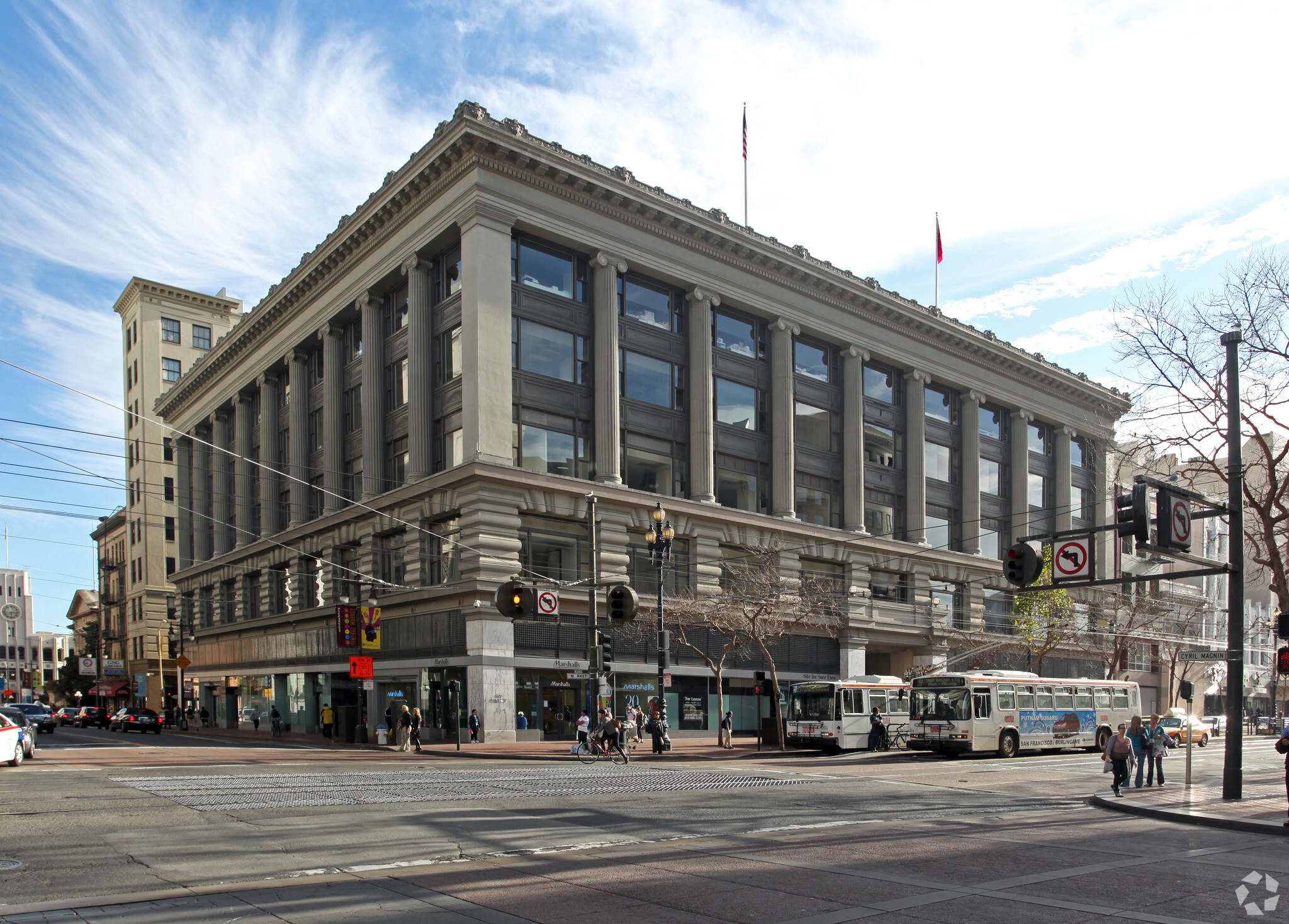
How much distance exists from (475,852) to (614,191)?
36906 millimetres

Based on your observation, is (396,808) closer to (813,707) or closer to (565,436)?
(813,707)

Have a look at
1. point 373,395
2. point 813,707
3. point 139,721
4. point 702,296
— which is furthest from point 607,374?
point 139,721

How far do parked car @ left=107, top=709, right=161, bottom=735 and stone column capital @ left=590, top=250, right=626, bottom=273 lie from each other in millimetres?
38496

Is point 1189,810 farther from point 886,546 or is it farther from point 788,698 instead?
point 886,546

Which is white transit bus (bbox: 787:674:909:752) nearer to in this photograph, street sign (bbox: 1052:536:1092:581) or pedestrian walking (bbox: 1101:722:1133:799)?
pedestrian walking (bbox: 1101:722:1133:799)

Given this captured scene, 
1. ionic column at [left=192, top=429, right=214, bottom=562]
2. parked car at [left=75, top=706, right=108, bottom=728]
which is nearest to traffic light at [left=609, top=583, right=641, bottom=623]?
ionic column at [left=192, top=429, right=214, bottom=562]

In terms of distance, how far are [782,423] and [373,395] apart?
20.9 metres

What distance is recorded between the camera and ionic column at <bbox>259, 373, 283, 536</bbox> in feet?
202

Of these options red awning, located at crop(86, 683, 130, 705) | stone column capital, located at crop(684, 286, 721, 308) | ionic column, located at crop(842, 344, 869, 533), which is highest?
stone column capital, located at crop(684, 286, 721, 308)

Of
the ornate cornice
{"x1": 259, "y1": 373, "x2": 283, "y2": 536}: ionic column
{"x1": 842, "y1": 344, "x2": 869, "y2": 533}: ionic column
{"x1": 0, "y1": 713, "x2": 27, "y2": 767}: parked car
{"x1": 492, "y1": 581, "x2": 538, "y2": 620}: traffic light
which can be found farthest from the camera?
{"x1": 259, "y1": 373, "x2": 283, "y2": 536}: ionic column

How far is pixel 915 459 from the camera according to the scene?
59.7 m

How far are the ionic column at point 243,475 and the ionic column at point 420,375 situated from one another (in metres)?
24.1

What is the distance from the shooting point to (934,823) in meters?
16.9

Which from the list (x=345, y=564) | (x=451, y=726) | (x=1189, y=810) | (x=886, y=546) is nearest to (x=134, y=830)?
(x=1189, y=810)
